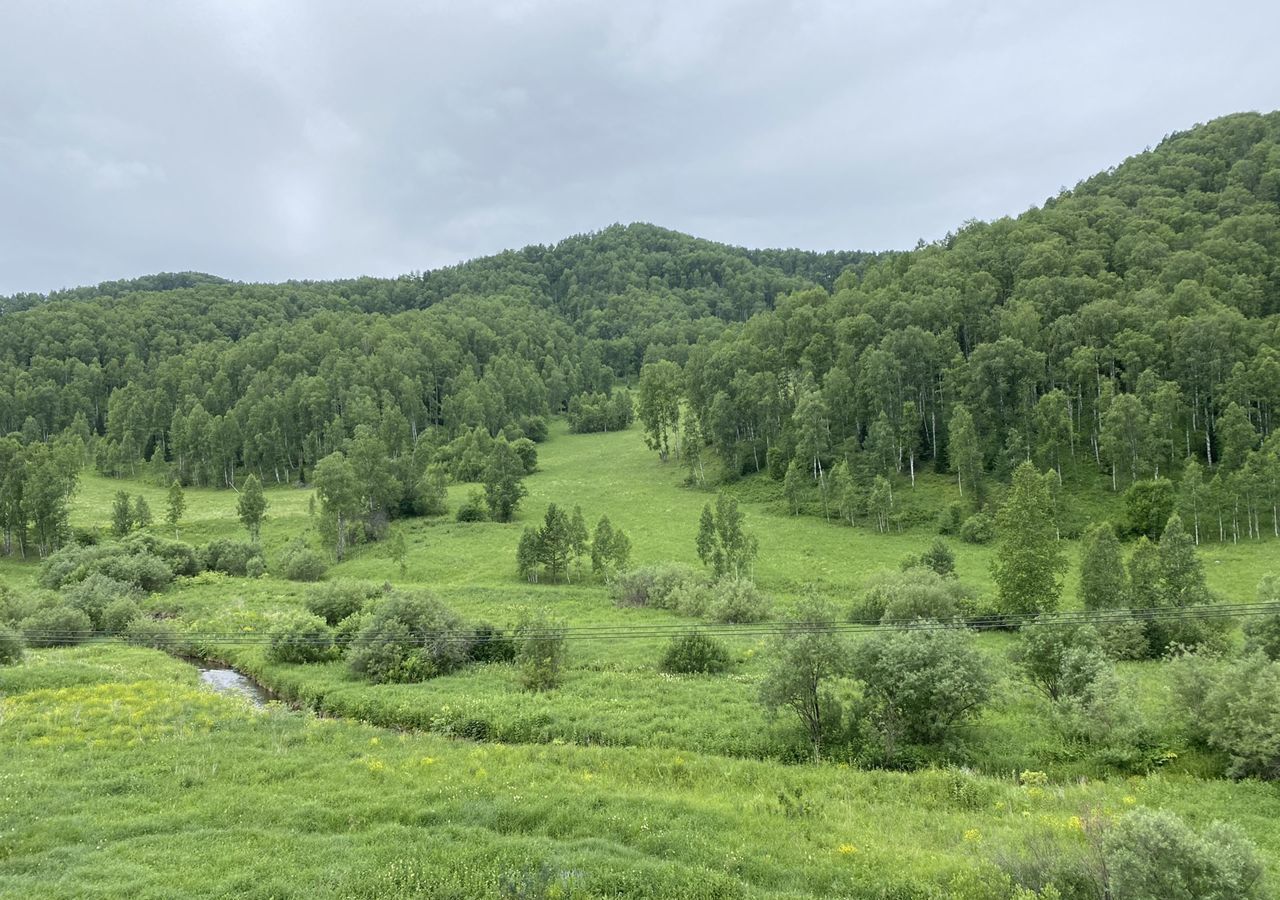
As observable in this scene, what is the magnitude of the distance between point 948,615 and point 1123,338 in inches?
2411

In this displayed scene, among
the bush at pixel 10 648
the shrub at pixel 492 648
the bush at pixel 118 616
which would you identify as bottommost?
the shrub at pixel 492 648

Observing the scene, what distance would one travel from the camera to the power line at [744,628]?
27.4 meters

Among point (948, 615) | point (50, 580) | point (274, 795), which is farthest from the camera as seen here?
point (50, 580)

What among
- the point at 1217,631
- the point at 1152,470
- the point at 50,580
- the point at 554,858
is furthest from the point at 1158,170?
the point at 50,580

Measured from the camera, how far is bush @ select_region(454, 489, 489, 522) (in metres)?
82.6

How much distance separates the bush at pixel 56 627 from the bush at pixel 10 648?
6.21 meters

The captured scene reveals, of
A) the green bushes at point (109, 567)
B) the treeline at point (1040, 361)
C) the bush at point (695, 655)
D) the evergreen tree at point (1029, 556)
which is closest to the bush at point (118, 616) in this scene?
the green bushes at point (109, 567)

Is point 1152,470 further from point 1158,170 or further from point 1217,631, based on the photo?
point 1158,170

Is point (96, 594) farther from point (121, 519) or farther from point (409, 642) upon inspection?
point (409, 642)

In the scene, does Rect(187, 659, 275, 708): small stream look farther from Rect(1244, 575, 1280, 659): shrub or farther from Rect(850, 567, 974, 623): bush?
Rect(1244, 575, 1280, 659): shrub

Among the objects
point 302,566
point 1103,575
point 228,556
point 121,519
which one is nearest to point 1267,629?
point 1103,575

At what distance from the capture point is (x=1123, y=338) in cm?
7988

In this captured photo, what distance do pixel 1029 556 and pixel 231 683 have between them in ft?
155

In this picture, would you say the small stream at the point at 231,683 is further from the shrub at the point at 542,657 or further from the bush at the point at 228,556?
the bush at the point at 228,556
